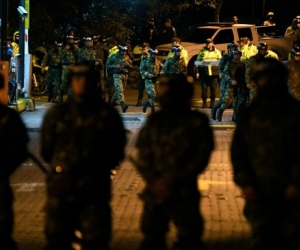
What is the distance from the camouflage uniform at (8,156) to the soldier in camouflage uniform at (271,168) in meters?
1.77

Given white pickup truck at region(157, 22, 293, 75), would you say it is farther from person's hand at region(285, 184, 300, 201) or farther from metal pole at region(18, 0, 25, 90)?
person's hand at region(285, 184, 300, 201)

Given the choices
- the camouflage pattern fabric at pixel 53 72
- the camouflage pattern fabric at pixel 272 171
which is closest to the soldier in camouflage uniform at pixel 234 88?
the camouflage pattern fabric at pixel 53 72

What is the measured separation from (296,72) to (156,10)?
18413 mm

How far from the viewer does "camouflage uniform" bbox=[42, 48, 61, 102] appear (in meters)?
24.8

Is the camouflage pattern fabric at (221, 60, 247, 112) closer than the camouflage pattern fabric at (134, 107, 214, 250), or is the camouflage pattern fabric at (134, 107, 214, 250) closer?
the camouflage pattern fabric at (134, 107, 214, 250)

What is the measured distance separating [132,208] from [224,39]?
21872mm

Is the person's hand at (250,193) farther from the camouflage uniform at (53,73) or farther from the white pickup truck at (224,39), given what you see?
the white pickup truck at (224,39)

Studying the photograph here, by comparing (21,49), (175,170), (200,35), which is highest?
(200,35)

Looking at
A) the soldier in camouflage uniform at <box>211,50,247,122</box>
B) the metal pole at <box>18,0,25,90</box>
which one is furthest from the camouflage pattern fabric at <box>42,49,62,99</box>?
the soldier in camouflage uniform at <box>211,50,247,122</box>

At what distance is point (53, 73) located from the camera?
2498cm

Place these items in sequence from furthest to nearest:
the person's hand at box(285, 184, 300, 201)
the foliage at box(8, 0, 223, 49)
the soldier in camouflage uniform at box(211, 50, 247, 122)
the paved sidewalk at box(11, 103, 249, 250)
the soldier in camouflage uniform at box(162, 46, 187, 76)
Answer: the foliage at box(8, 0, 223, 49)
the soldier in camouflage uniform at box(162, 46, 187, 76)
the soldier in camouflage uniform at box(211, 50, 247, 122)
the paved sidewalk at box(11, 103, 249, 250)
the person's hand at box(285, 184, 300, 201)

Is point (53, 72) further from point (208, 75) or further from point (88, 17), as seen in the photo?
point (88, 17)

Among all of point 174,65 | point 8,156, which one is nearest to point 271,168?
point 8,156

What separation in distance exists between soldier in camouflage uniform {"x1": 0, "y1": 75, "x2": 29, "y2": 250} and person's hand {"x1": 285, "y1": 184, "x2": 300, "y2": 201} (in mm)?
2155
